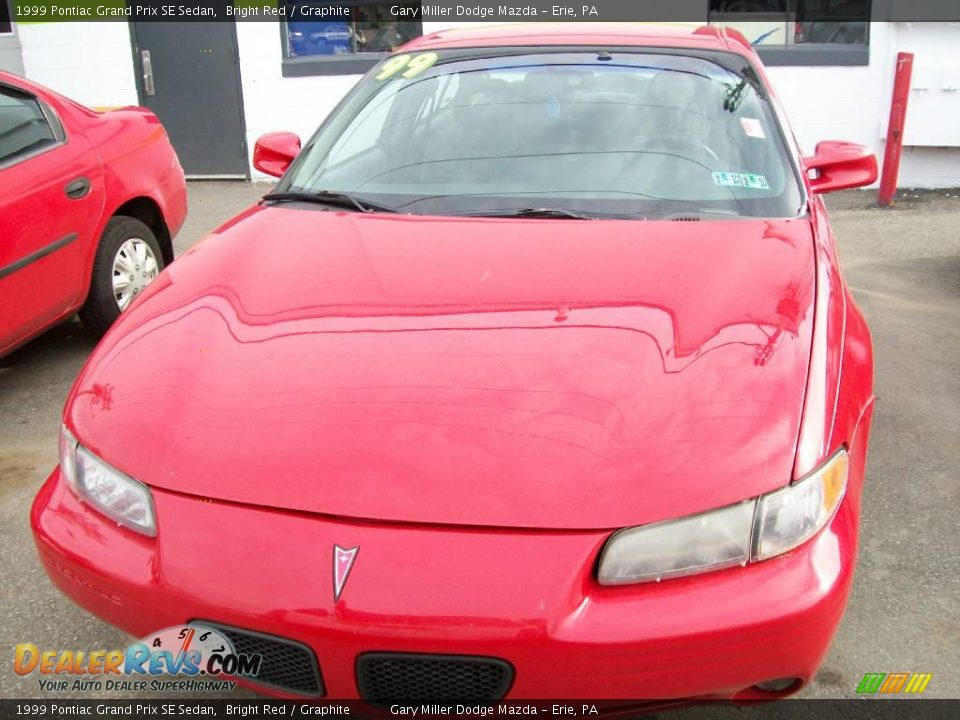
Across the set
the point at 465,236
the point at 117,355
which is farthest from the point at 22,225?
the point at 465,236

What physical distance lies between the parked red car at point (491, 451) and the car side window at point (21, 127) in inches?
71.8

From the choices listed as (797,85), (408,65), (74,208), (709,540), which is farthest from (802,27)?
(709,540)

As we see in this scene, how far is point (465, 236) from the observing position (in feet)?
8.73

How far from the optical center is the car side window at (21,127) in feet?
13.6

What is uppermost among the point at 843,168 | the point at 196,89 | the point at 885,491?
the point at 843,168

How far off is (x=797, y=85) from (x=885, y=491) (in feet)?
19.8

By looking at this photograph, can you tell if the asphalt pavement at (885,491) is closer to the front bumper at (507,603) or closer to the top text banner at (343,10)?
the front bumper at (507,603)

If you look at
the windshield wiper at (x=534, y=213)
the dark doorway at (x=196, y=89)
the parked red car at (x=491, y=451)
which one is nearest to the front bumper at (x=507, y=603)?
the parked red car at (x=491, y=451)

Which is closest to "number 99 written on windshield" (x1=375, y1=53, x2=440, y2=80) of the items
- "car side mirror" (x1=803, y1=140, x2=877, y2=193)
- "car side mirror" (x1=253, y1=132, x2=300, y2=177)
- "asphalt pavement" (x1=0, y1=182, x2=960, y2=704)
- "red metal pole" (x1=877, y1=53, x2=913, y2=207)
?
"car side mirror" (x1=253, y1=132, x2=300, y2=177)

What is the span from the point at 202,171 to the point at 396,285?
24.7ft

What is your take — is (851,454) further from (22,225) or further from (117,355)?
(22,225)

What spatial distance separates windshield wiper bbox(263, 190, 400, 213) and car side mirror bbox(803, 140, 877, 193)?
5.04 ft

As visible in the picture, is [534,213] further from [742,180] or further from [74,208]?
[74,208]

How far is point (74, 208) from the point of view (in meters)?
4.27
